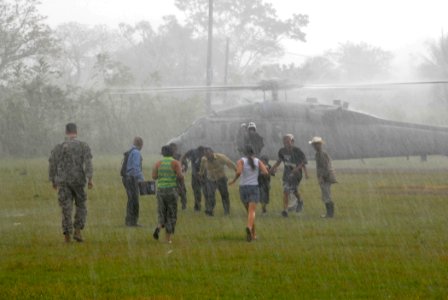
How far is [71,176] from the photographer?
16000mm

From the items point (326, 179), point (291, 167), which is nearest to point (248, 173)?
point (326, 179)

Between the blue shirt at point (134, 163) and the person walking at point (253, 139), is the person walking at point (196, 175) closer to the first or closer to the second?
the person walking at point (253, 139)

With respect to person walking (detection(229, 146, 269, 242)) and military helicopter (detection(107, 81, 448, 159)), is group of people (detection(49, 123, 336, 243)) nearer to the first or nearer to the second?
person walking (detection(229, 146, 269, 242))

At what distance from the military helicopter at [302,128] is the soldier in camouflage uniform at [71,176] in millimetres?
18122

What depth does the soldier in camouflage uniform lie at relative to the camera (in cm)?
1598

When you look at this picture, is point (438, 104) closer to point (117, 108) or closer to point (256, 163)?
point (117, 108)

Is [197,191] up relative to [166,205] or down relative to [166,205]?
down

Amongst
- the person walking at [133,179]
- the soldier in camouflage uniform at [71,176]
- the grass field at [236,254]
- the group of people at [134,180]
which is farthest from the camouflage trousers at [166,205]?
the person walking at [133,179]

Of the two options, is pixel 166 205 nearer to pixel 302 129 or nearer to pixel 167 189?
pixel 167 189

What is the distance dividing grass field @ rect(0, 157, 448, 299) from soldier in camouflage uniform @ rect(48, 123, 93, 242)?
1.41 ft

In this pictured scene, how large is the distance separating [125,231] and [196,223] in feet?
6.60

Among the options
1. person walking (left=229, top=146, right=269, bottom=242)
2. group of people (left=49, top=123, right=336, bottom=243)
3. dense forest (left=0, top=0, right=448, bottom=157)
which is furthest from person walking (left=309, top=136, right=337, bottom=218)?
dense forest (left=0, top=0, right=448, bottom=157)

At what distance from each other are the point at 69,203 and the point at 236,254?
128 inches

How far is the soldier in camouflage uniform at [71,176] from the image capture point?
52.4 feet
